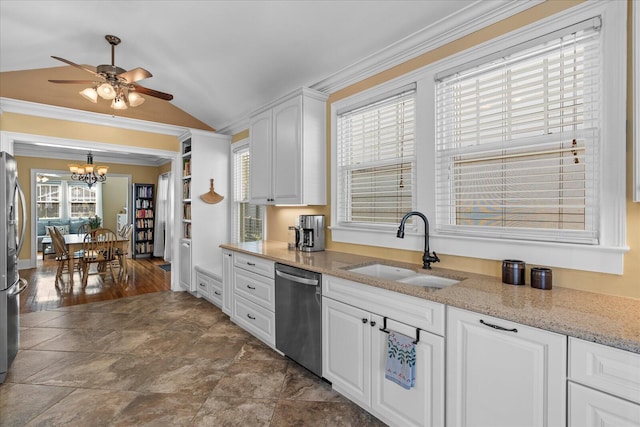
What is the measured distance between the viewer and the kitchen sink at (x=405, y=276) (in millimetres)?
2184

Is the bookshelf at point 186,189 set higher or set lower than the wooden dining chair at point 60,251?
higher

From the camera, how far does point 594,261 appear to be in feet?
5.52

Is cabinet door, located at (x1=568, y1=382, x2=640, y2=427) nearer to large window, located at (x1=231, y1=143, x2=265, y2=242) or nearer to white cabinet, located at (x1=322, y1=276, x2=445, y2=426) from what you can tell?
white cabinet, located at (x1=322, y1=276, x2=445, y2=426)

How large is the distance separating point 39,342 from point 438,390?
3807 mm

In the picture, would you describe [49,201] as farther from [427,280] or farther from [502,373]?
Answer: [502,373]

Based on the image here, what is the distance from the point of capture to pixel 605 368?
1167 mm

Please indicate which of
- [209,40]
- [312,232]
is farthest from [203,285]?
[209,40]

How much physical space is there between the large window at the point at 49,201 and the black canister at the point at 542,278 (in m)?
12.1

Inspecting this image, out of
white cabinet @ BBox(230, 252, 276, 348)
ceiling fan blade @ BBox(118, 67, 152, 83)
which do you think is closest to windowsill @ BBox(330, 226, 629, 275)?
white cabinet @ BBox(230, 252, 276, 348)

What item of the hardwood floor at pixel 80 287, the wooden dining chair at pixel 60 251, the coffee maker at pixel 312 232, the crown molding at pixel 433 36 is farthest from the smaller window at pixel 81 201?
the crown molding at pixel 433 36

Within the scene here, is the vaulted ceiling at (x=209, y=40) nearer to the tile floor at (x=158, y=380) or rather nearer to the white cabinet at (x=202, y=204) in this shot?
the white cabinet at (x=202, y=204)

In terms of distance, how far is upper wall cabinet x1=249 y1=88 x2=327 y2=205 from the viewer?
3168 mm

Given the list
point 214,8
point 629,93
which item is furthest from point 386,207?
point 214,8

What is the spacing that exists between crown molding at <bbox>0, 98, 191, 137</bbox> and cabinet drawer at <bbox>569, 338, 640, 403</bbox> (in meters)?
5.35
